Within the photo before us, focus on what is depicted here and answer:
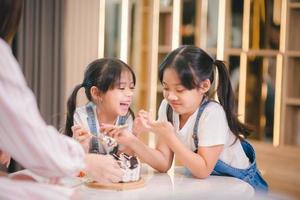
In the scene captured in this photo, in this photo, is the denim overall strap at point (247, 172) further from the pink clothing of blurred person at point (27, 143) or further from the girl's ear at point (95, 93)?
the pink clothing of blurred person at point (27, 143)

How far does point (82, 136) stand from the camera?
3.92ft

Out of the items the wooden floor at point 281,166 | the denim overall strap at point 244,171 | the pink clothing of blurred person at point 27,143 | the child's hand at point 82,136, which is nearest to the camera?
the pink clothing of blurred person at point 27,143

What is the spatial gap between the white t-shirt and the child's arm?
2 cm

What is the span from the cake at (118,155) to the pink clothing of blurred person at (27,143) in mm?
288

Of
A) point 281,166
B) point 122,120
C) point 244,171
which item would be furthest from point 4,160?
point 281,166

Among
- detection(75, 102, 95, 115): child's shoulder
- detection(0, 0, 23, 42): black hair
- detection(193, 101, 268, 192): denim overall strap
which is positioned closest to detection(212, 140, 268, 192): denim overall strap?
detection(193, 101, 268, 192): denim overall strap

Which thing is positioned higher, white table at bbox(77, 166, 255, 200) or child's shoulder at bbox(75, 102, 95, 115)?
child's shoulder at bbox(75, 102, 95, 115)

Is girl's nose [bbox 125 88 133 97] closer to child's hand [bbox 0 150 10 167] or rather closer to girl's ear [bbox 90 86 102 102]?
girl's ear [bbox 90 86 102 102]

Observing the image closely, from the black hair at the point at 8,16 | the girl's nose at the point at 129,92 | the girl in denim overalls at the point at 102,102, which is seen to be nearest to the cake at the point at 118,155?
the girl in denim overalls at the point at 102,102

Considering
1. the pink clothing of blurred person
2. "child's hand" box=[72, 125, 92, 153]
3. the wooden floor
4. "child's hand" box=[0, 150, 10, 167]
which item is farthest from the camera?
the wooden floor

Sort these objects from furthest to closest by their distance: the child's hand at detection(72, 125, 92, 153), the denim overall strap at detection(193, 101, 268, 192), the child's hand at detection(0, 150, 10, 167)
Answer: the denim overall strap at detection(193, 101, 268, 192) < the child's hand at detection(72, 125, 92, 153) < the child's hand at detection(0, 150, 10, 167)

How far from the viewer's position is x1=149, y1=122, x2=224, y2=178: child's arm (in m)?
1.23

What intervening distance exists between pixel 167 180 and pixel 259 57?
80 cm

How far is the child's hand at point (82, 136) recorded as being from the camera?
1.19 m
